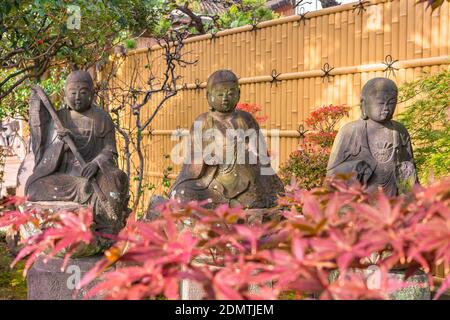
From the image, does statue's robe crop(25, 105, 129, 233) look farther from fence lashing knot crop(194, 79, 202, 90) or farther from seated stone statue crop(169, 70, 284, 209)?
fence lashing knot crop(194, 79, 202, 90)

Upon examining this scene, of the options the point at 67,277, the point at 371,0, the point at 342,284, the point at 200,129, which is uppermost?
the point at 371,0

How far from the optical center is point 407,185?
14.3 ft

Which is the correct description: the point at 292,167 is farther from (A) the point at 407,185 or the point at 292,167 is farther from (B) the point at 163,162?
(B) the point at 163,162

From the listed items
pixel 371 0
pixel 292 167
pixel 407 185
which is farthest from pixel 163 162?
pixel 407 185

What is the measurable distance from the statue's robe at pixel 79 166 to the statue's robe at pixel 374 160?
1.69m

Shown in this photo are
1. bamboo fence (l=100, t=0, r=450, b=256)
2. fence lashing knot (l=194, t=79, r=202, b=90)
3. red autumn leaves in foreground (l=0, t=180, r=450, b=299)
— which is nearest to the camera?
red autumn leaves in foreground (l=0, t=180, r=450, b=299)

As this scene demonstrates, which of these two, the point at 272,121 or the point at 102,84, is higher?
the point at 102,84

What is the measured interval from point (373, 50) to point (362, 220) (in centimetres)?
545

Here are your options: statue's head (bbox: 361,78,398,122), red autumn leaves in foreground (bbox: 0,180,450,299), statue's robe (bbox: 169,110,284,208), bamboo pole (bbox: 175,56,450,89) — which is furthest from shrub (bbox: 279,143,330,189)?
red autumn leaves in foreground (bbox: 0,180,450,299)

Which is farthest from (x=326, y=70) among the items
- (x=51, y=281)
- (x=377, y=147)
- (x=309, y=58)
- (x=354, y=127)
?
(x=51, y=281)

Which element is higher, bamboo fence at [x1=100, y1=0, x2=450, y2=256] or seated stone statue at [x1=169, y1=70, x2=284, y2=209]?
bamboo fence at [x1=100, y1=0, x2=450, y2=256]

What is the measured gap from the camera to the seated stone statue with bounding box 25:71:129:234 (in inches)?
184

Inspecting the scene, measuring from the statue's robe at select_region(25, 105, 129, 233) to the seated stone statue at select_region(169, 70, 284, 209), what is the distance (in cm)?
51

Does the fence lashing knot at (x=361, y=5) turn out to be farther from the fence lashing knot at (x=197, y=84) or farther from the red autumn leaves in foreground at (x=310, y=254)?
the red autumn leaves in foreground at (x=310, y=254)
